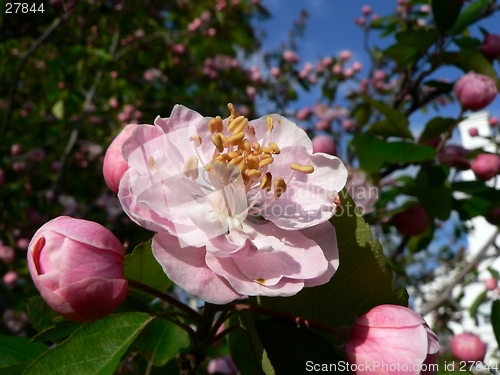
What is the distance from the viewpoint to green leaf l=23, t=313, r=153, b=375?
59 cm

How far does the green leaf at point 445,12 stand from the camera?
184cm

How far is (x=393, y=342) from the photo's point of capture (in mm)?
617

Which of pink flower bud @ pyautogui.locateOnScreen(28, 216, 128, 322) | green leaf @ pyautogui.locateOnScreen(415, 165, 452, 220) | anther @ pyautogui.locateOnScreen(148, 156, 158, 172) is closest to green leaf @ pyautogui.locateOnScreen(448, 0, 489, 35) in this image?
green leaf @ pyautogui.locateOnScreen(415, 165, 452, 220)

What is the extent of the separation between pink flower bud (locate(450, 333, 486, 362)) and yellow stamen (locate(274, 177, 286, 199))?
135 cm

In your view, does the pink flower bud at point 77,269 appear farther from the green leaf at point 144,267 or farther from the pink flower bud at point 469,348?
the pink flower bud at point 469,348

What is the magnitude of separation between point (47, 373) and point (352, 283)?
471 mm

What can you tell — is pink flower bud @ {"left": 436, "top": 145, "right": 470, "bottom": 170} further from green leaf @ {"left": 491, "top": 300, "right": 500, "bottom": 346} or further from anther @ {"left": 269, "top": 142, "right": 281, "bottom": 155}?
anther @ {"left": 269, "top": 142, "right": 281, "bottom": 155}

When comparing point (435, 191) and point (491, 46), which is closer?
point (435, 191)

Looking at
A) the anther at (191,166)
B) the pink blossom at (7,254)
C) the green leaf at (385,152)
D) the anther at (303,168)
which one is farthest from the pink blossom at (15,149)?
the anther at (303,168)

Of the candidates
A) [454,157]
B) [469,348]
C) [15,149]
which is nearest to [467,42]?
[454,157]

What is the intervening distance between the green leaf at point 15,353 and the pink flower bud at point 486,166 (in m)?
1.67

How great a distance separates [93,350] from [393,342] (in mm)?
427

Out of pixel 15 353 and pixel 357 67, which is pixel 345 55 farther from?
pixel 15 353

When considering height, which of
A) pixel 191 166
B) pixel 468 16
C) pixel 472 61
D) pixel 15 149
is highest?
pixel 468 16
